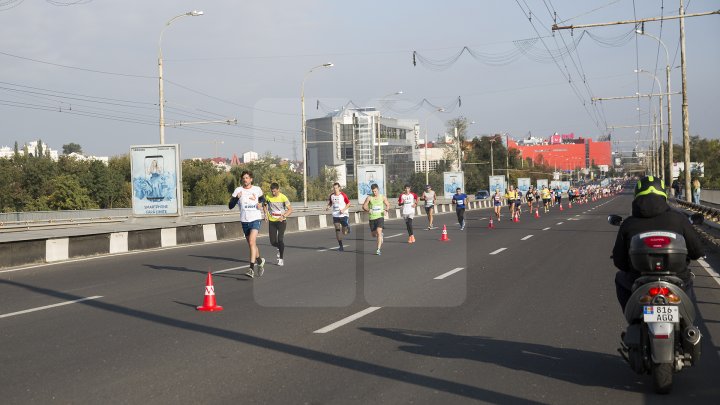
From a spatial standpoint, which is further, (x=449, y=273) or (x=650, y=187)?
(x=449, y=273)

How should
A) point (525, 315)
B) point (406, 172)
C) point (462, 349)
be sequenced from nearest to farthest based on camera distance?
1. point (462, 349)
2. point (525, 315)
3. point (406, 172)

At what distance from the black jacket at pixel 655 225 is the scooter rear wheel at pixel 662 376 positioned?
0.80m

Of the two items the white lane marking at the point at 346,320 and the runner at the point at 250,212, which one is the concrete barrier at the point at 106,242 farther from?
the white lane marking at the point at 346,320

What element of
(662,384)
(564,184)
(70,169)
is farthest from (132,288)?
(564,184)

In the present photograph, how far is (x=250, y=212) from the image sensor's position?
14.2 meters

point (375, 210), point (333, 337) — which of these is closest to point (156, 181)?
point (375, 210)

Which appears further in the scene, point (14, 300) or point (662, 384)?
point (14, 300)

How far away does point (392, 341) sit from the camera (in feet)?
26.3

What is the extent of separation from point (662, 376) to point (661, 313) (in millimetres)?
475

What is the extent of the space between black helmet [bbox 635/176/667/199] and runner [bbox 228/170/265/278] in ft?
28.0

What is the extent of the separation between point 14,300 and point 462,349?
7.35 metres

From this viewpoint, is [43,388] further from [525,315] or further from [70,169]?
[70,169]

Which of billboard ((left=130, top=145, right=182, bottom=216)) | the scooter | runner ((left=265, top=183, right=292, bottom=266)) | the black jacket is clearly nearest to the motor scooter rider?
the black jacket

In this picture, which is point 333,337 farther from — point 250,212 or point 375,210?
point 375,210
